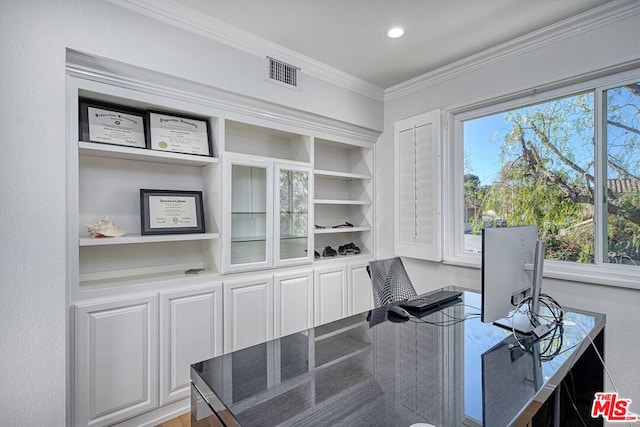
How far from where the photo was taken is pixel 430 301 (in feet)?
6.10

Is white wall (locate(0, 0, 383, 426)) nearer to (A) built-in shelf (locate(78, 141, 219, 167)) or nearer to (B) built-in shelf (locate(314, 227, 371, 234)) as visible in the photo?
(A) built-in shelf (locate(78, 141, 219, 167))

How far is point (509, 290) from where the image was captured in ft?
4.63

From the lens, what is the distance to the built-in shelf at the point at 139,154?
77.3 inches

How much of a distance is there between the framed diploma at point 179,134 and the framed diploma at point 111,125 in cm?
8

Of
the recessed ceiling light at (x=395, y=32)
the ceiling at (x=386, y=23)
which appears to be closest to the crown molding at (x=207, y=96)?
the ceiling at (x=386, y=23)

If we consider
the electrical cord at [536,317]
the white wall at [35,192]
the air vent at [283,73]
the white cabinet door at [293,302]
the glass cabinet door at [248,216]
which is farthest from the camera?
the white cabinet door at [293,302]

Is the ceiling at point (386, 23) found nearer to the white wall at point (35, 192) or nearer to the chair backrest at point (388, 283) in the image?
the white wall at point (35, 192)

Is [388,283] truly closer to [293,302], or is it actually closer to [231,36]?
[293,302]

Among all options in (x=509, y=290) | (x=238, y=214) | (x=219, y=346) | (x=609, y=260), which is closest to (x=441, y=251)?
(x=609, y=260)

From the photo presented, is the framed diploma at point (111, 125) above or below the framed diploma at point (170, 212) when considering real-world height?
above

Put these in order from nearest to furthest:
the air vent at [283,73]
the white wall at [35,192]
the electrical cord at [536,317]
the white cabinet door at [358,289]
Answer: the electrical cord at [536,317] < the white wall at [35,192] < the air vent at [283,73] < the white cabinet door at [358,289]

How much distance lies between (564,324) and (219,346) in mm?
2197

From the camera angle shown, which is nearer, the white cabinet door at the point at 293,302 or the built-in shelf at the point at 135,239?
the built-in shelf at the point at 135,239

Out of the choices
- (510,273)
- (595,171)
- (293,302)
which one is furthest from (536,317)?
(293,302)
